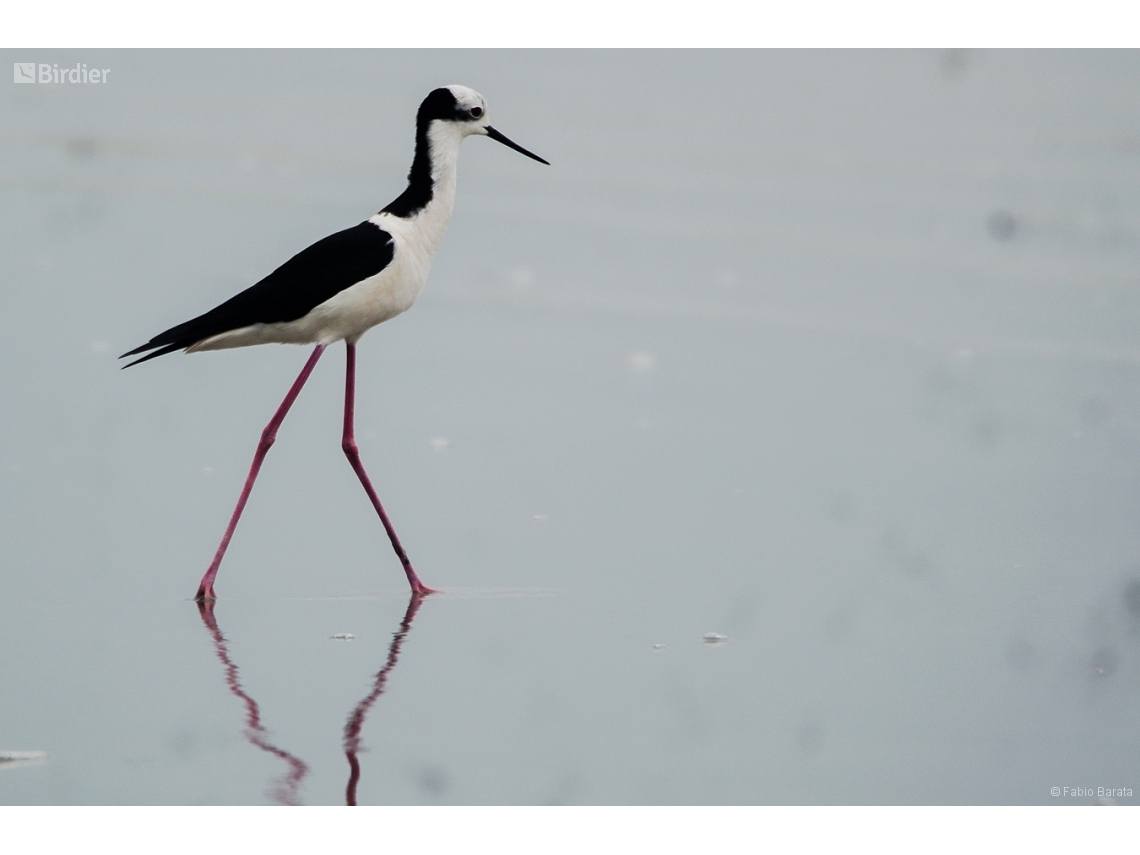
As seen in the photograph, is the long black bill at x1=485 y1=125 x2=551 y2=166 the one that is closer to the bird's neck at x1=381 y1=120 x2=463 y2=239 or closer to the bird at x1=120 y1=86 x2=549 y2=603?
the bird at x1=120 y1=86 x2=549 y2=603

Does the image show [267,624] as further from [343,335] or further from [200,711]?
[343,335]

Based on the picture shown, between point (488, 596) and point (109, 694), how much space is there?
1496mm

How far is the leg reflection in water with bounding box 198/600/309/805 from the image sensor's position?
11.8ft

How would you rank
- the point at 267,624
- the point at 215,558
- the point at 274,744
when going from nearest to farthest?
1. the point at 274,744
2. the point at 267,624
3. the point at 215,558

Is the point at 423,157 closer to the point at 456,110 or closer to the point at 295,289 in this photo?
the point at 456,110

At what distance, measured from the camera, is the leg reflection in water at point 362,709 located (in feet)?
12.2

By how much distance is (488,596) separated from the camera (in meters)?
5.38

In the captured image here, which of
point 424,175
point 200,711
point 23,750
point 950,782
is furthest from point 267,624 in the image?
point 950,782

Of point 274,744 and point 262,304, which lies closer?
point 274,744

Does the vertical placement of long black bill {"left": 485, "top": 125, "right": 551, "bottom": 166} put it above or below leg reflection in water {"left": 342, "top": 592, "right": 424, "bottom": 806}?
above

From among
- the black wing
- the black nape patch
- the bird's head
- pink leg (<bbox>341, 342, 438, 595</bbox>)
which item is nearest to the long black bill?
the bird's head

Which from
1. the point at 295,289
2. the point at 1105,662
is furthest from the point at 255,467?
the point at 1105,662

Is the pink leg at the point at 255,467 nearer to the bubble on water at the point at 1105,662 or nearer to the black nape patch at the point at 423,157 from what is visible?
the black nape patch at the point at 423,157

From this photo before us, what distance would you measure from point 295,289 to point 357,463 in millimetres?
764
